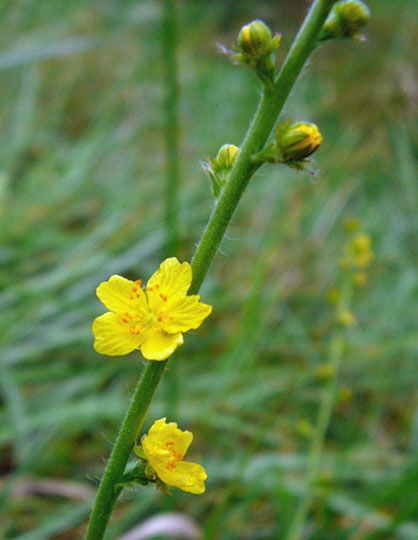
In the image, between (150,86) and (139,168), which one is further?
(150,86)

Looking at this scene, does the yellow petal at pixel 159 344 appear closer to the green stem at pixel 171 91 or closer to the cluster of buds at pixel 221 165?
the cluster of buds at pixel 221 165

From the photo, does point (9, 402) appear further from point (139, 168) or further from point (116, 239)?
point (139, 168)

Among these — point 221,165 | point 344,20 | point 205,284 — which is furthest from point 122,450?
point 205,284

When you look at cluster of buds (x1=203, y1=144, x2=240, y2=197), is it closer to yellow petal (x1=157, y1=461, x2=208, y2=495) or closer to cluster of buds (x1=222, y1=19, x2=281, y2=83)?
cluster of buds (x1=222, y1=19, x2=281, y2=83)

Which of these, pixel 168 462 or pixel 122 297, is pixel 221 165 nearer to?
pixel 122 297

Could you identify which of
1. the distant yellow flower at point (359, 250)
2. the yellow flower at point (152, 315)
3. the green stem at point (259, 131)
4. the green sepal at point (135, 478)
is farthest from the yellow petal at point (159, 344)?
the distant yellow flower at point (359, 250)

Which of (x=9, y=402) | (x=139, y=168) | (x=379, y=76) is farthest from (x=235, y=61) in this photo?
(x=379, y=76)
